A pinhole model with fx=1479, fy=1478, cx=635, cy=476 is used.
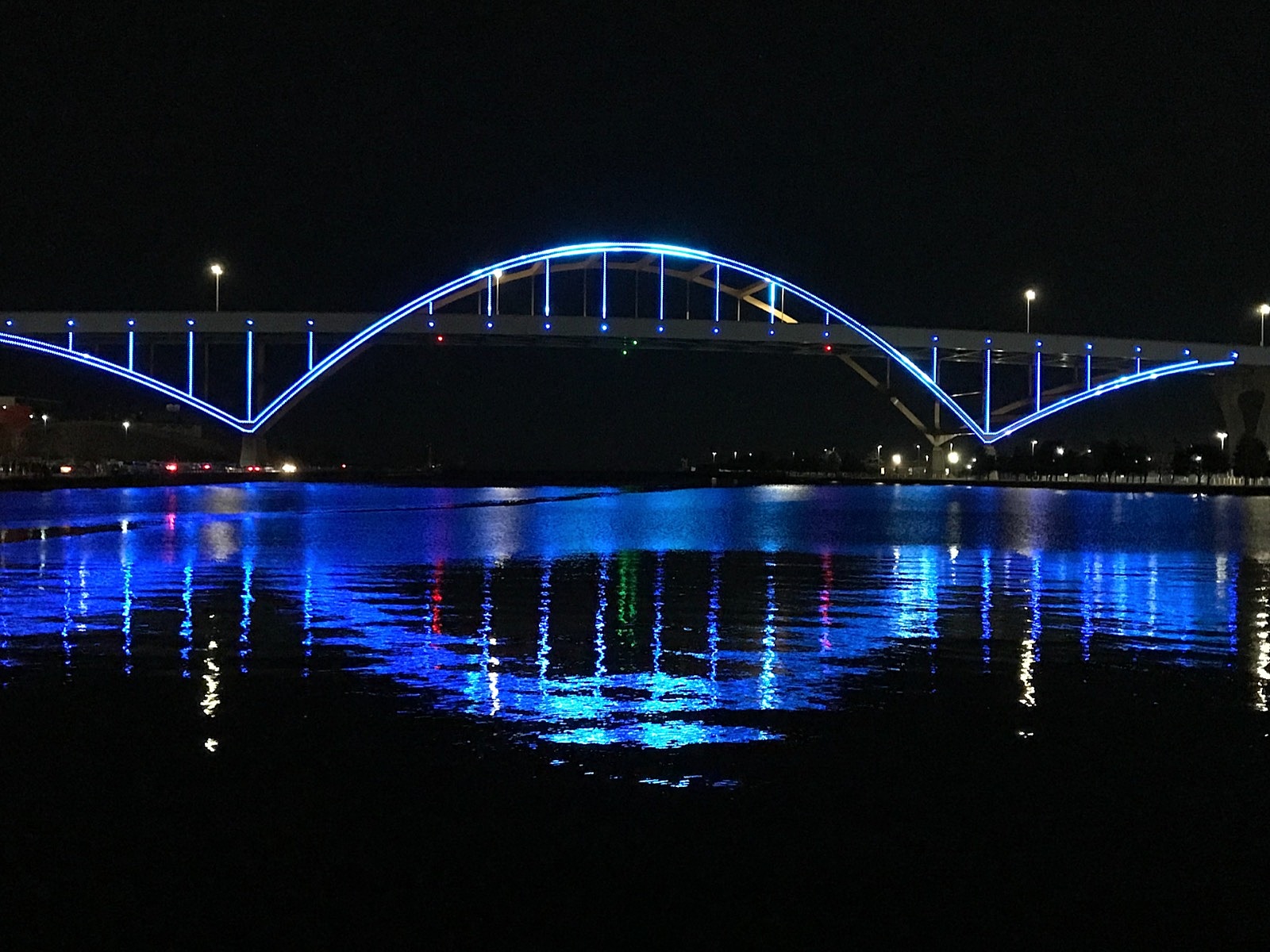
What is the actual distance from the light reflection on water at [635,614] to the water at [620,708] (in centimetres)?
7

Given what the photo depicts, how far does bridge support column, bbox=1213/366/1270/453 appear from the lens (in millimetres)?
113250

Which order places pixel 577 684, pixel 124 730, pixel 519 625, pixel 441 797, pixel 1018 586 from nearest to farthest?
pixel 441 797 → pixel 124 730 → pixel 577 684 → pixel 519 625 → pixel 1018 586

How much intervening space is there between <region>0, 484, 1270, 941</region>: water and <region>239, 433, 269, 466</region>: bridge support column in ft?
261

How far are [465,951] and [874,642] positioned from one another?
9.00 meters

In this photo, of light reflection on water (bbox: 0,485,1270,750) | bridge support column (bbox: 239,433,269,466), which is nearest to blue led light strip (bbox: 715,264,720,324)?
bridge support column (bbox: 239,433,269,466)

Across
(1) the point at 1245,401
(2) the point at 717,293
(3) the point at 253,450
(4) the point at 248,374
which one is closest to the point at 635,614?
(4) the point at 248,374

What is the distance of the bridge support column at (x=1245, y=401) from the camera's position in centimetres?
11325

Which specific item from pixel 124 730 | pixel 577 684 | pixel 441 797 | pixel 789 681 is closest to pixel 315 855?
pixel 441 797

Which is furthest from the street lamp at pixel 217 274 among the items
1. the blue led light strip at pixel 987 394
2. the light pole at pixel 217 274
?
the blue led light strip at pixel 987 394

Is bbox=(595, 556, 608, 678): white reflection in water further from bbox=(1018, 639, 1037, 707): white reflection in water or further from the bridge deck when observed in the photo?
the bridge deck

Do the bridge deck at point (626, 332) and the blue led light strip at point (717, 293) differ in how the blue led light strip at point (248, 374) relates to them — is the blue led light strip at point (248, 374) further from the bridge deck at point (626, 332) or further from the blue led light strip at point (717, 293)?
the blue led light strip at point (717, 293)

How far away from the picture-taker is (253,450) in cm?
10275

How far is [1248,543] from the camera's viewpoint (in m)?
32.1

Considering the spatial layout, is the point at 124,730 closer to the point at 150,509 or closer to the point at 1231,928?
the point at 1231,928
